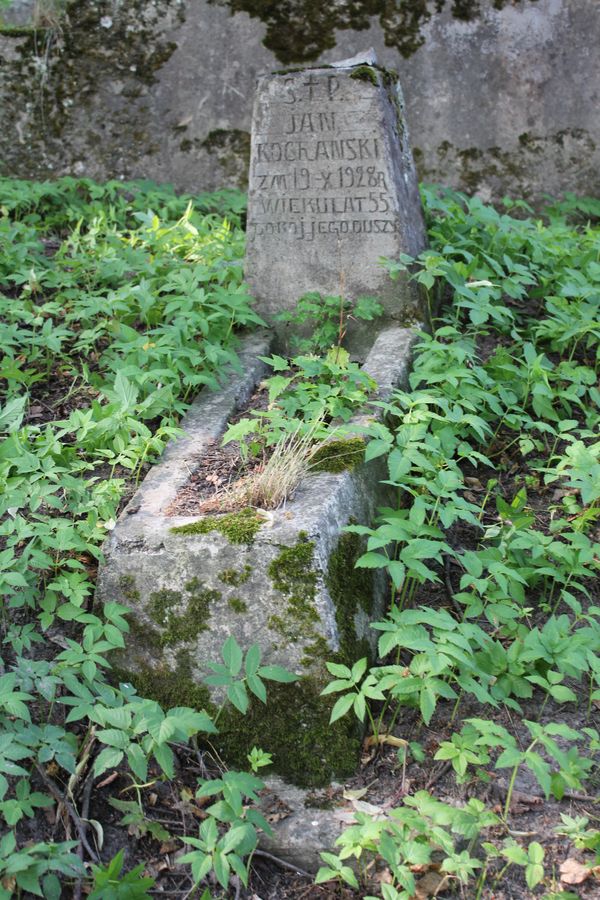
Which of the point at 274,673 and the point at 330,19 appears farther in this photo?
the point at 330,19

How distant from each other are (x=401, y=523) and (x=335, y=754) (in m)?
0.79

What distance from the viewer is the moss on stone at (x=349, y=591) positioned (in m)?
2.89

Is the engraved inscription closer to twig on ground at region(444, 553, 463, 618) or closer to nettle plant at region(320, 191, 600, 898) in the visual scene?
nettle plant at region(320, 191, 600, 898)

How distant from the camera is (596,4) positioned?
6641mm

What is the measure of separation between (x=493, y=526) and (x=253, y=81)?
5086 millimetres

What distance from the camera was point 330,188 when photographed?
4.55 m

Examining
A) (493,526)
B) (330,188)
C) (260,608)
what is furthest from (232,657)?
(330,188)

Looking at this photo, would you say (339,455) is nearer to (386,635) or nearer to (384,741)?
(386,635)

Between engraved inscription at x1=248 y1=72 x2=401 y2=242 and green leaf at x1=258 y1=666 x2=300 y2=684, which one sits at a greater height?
engraved inscription at x1=248 y1=72 x2=401 y2=242

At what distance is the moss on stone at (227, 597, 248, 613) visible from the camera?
2885 millimetres

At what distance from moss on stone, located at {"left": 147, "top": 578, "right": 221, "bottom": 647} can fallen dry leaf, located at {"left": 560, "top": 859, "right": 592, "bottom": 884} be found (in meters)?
1.29

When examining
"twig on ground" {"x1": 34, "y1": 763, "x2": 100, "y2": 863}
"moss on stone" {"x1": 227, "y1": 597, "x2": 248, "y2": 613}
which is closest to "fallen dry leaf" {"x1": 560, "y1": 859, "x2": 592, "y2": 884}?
"moss on stone" {"x1": 227, "y1": 597, "x2": 248, "y2": 613}

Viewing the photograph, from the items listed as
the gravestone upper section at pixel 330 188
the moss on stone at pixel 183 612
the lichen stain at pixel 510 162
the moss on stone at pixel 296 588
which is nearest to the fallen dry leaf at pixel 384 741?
the moss on stone at pixel 296 588

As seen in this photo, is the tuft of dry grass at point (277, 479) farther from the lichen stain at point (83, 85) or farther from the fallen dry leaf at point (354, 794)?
the lichen stain at point (83, 85)
